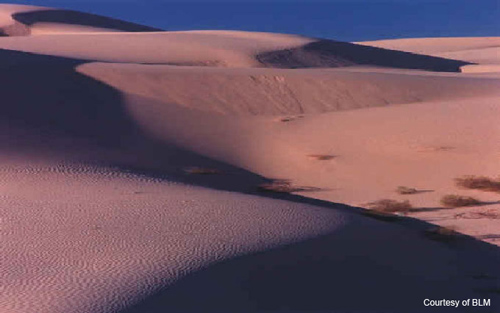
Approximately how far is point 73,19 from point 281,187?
208ft

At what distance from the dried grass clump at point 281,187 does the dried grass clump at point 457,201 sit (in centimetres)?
268

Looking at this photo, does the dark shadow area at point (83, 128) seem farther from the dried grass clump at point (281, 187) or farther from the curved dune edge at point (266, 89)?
the curved dune edge at point (266, 89)

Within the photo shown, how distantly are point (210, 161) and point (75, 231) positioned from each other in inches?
332

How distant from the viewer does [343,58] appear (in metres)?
49.0

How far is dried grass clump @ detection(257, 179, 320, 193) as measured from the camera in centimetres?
1470

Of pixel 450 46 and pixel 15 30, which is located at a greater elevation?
pixel 450 46

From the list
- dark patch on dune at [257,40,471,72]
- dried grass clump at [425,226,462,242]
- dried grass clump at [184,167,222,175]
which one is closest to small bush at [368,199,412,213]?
dried grass clump at [425,226,462,242]

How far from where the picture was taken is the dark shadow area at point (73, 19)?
66.9 m

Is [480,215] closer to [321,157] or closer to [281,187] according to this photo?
[281,187]

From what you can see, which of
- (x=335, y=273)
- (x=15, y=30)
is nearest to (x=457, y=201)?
(x=335, y=273)

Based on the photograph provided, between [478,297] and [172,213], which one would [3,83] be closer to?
[172,213]

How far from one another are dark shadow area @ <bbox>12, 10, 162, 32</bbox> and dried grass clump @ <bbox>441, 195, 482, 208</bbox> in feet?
184

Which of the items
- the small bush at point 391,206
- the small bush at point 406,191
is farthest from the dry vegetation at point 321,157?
the small bush at point 391,206

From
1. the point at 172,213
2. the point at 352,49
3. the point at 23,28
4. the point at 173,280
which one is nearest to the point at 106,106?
the point at 172,213
